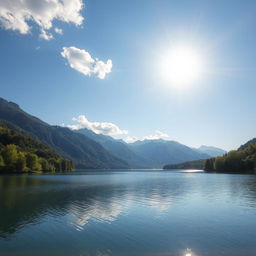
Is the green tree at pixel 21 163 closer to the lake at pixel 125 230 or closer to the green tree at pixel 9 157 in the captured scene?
the green tree at pixel 9 157

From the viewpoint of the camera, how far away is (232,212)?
4366 centimetres

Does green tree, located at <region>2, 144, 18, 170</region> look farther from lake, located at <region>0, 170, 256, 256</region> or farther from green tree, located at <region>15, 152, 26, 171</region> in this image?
lake, located at <region>0, 170, 256, 256</region>

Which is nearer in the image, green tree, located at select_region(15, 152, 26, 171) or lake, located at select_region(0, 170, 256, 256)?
lake, located at select_region(0, 170, 256, 256)

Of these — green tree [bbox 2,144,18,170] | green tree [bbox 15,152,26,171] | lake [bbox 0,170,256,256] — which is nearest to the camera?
lake [bbox 0,170,256,256]

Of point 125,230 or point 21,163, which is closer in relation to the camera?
point 125,230

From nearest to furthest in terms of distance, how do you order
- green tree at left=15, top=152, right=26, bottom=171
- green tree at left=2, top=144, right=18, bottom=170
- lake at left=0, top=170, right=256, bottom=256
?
lake at left=0, top=170, right=256, bottom=256 < green tree at left=2, top=144, right=18, bottom=170 < green tree at left=15, top=152, right=26, bottom=171

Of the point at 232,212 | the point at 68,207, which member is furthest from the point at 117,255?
the point at 232,212

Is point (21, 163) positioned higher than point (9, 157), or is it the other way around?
point (9, 157)

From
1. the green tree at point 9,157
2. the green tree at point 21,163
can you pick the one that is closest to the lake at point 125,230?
the green tree at point 9,157

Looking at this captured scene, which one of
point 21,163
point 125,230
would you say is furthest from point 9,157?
point 125,230

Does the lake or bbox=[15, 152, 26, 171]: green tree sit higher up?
bbox=[15, 152, 26, 171]: green tree

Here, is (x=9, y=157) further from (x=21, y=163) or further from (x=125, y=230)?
(x=125, y=230)

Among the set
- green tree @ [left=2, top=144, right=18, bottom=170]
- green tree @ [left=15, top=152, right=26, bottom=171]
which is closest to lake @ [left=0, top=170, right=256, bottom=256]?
green tree @ [left=2, top=144, right=18, bottom=170]

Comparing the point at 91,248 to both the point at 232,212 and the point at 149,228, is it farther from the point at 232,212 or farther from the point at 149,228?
the point at 232,212
